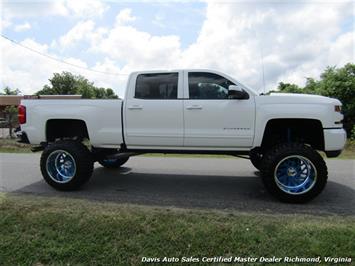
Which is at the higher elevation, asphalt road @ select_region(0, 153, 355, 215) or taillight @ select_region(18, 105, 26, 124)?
taillight @ select_region(18, 105, 26, 124)

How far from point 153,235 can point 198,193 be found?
2.03 metres

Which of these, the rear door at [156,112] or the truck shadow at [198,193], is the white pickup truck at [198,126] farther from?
the truck shadow at [198,193]

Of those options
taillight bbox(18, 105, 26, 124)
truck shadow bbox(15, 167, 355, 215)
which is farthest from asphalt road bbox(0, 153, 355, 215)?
taillight bbox(18, 105, 26, 124)

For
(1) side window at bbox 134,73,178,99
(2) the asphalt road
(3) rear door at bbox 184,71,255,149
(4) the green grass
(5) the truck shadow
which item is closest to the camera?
(4) the green grass

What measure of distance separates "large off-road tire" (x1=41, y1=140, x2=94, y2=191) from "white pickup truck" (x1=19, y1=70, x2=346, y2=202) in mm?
17

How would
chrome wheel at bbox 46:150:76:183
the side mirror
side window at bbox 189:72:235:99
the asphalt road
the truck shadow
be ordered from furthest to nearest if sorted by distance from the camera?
1. chrome wheel at bbox 46:150:76:183
2. side window at bbox 189:72:235:99
3. the side mirror
4. the asphalt road
5. the truck shadow

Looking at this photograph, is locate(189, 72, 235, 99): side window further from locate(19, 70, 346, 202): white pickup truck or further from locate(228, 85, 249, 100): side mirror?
locate(228, 85, 249, 100): side mirror

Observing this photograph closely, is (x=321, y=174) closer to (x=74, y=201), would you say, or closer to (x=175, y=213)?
(x=175, y=213)

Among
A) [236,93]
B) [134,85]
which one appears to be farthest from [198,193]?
[134,85]

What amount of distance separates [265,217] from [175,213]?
3.79ft

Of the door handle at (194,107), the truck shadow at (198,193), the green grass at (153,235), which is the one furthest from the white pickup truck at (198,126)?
the green grass at (153,235)

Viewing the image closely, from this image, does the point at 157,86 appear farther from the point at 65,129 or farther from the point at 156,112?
the point at 65,129

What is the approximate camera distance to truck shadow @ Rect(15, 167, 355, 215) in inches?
194

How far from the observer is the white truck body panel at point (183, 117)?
5234 millimetres
